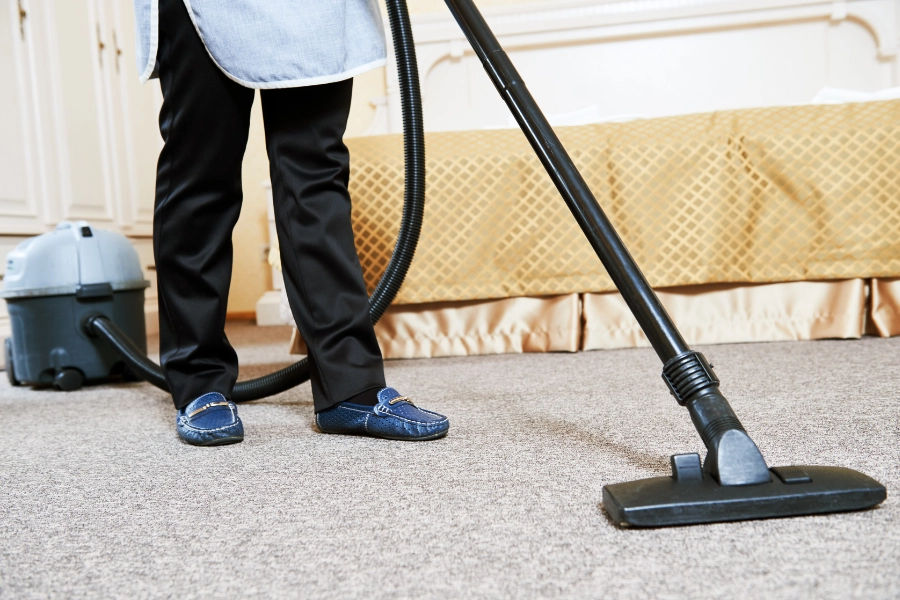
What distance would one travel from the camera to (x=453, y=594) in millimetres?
477

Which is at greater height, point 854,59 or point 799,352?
point 854,59

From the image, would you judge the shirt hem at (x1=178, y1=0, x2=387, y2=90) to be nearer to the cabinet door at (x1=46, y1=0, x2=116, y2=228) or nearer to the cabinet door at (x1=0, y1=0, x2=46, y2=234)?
the cabinet door at (x1=0, y1=0, x2=46, y2=234)

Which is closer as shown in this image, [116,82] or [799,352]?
[799,352]

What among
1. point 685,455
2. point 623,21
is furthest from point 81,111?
point 685,455

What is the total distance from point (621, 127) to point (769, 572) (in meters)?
1.49

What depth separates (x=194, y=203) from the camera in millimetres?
955

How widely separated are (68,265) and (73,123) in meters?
1.33

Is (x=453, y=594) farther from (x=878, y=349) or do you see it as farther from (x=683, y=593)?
(x=878, y=349)

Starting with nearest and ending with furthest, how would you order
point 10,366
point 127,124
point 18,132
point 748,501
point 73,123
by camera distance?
point 748,501, point 10,366, point 18,132, point 73,123, point 127,124

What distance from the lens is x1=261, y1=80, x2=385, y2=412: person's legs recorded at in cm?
94

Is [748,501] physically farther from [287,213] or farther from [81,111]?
[81,111]

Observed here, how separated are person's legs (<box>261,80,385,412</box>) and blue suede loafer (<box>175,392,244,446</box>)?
0.39ft

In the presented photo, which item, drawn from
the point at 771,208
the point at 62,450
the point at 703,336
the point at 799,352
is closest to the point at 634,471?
the point at 62,450

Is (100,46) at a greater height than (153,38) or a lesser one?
greater
